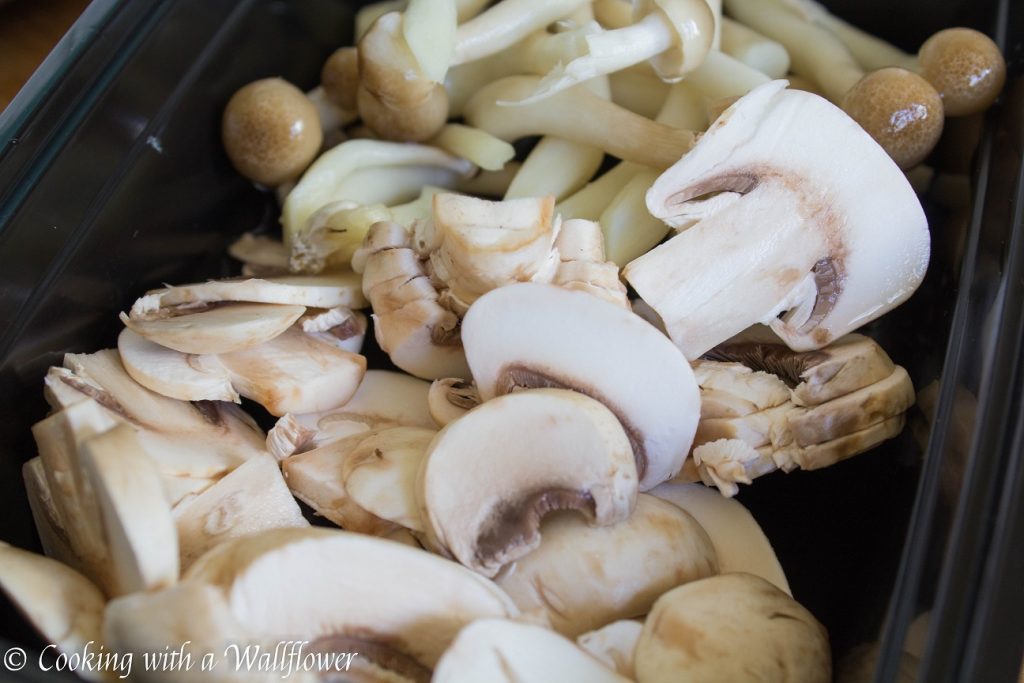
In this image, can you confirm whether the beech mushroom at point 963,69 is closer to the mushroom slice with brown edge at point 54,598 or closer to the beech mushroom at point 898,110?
the beech mushroom at point 898,110

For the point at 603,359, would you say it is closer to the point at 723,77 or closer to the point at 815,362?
the point at 815,362

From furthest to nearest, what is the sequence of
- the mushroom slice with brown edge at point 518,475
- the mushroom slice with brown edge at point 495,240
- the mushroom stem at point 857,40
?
the mushroom stem at point 857,40 < the mushroom slice with brown edge at point 495,240 < the mushroom slice with brown edge at point 518,475

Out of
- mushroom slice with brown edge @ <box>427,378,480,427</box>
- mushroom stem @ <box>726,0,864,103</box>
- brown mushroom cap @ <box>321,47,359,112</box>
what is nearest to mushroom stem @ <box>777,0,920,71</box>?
mushroom stem @ <box>726,0,864,103</box>

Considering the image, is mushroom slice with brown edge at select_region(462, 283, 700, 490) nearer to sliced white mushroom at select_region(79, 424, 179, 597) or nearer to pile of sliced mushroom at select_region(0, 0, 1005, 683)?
pile of sliced mushroom at select_region(0, 0, 1005, 683)

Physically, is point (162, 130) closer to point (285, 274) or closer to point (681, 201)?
point (285, 274)

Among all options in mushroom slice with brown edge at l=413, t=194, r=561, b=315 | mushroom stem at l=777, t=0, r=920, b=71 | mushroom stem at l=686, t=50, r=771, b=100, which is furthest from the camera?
mushroom stem at l=777, t=0, r=920, b=71

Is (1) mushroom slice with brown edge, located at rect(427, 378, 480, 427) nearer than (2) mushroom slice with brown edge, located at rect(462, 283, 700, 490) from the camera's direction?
No

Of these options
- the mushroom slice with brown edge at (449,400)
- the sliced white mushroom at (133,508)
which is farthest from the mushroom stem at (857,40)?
the sliced white mushroom at (133,508)
